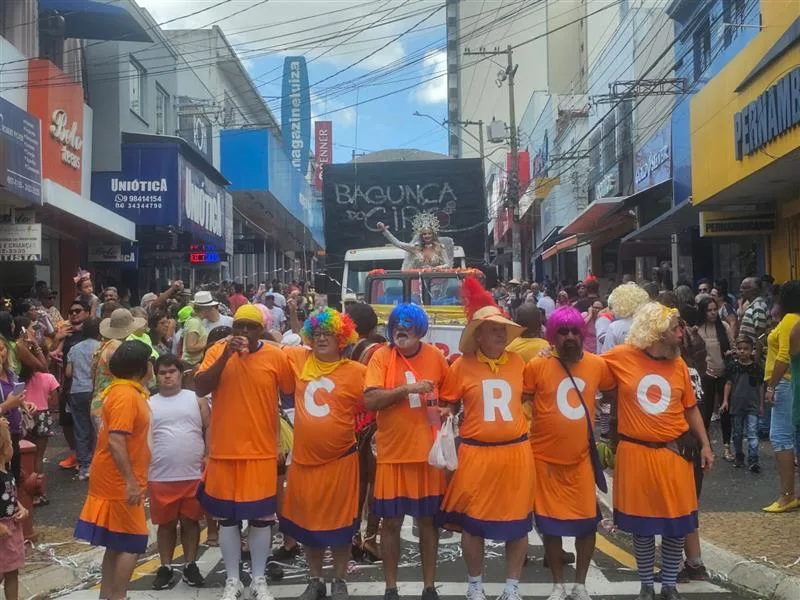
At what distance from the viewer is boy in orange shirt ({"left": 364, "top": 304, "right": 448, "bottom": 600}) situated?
5289mm

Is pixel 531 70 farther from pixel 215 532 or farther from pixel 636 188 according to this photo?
pixel 215 532

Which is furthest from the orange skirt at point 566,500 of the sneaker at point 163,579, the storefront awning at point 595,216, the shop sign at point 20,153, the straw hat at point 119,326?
the storefront awning at point 595,216

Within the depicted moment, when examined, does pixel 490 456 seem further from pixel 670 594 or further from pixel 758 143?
pixel 758 143

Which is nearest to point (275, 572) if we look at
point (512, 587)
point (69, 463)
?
point (512, 587)

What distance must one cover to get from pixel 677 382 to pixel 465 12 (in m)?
85.0

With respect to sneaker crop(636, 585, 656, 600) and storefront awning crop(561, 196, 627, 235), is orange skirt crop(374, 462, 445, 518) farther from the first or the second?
storefront awning crop(561, 196, 627, 235)

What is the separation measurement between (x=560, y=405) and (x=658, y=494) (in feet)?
2.58

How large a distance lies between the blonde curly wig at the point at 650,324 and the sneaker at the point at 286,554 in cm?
299

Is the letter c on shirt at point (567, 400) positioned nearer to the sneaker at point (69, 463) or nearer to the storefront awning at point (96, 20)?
the sneaker at point (69, 463)

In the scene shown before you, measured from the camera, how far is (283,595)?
586cm

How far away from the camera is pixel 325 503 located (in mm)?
5422

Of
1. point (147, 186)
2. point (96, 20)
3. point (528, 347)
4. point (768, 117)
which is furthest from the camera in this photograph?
point (147, 186)

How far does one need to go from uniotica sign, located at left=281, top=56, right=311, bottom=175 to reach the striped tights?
34.9m

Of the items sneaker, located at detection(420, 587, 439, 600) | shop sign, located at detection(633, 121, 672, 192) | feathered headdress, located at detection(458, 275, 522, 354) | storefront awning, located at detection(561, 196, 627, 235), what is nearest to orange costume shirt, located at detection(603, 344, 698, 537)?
feathered headdress, located at detection(458, 275, 522, 354)
